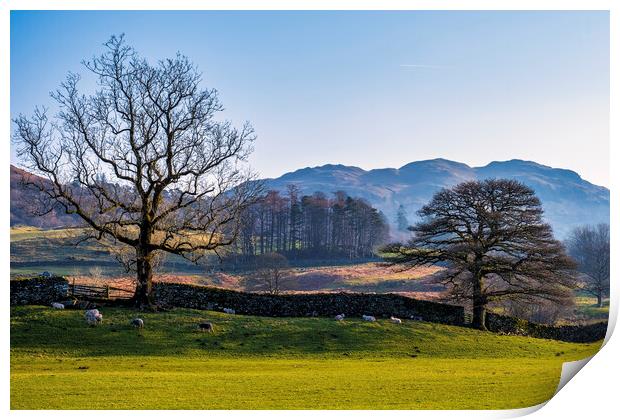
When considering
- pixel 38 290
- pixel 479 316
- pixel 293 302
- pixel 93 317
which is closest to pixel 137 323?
pixel 93 317

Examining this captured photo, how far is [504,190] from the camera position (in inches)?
895

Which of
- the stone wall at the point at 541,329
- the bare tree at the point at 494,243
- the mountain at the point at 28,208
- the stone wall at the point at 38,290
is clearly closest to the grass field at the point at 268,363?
the stone wall at the point at 541,329

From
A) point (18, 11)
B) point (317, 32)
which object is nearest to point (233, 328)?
point (317, 32)

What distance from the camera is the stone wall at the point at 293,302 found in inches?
806

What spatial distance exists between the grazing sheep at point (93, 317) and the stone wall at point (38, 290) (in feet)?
7.59

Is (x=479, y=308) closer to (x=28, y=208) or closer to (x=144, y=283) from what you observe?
(x=144, y=283)

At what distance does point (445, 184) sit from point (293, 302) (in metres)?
6.80

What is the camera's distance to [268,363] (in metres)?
14.9

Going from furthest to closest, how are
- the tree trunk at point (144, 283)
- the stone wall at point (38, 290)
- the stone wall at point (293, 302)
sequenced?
the stone wall at point (293, 302) → the tree trunk at point (144, 283) → the stone wall at point (38, 290)

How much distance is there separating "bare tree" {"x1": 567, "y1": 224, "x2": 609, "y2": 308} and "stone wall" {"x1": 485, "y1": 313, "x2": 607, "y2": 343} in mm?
794

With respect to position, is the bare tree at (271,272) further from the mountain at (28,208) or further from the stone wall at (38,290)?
the mountain at (28,208)

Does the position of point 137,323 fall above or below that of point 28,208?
below

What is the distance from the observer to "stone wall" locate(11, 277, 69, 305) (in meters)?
18.0
